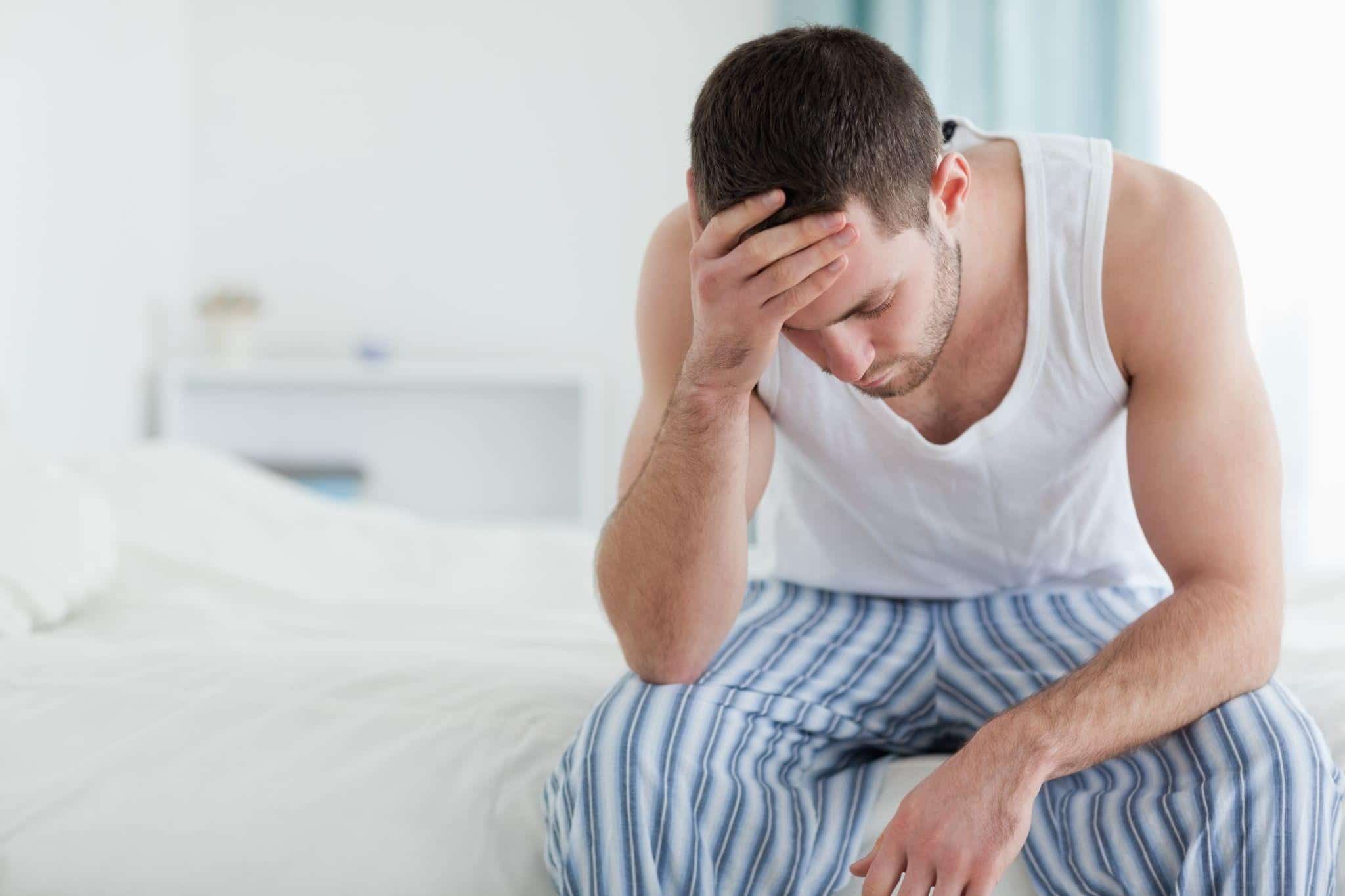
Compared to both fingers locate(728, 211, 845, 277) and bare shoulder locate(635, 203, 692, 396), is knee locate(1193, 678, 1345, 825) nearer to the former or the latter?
fingers locate(728, 211, 845, 277)

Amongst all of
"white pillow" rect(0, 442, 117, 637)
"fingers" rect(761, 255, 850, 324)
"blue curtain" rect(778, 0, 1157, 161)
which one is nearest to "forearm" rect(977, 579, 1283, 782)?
"fingers" rect(761, 255, 850, 324)

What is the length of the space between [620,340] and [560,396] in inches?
9.5

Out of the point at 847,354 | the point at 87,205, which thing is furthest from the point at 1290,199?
the point at 87,205

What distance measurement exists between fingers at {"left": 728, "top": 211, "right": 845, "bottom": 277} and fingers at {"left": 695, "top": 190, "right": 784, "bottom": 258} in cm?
1

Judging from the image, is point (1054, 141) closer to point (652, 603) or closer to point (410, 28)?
point (652, 603)

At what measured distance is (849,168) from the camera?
0.92 meters

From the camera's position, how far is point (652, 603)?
1.05 m

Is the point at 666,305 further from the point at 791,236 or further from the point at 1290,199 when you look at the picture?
the point at 1290,199

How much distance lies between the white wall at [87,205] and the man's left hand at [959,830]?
2188mm

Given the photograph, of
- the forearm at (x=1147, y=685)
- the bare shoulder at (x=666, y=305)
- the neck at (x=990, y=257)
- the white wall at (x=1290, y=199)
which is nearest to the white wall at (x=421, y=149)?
the white wall at (x=1290, y=199)

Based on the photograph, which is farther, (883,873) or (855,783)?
(855,783)

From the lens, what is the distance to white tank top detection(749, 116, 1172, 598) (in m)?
1.11

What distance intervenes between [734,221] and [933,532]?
Answer: 421 mm

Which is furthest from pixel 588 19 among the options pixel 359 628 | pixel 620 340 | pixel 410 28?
pixel 359 628
